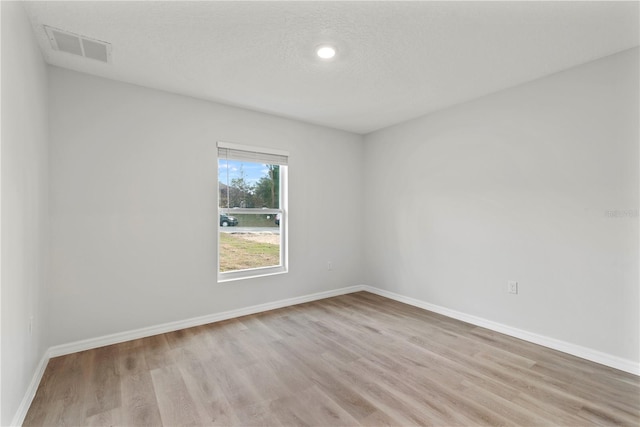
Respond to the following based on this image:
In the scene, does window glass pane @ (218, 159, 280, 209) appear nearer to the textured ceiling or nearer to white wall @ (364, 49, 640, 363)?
the textured ceiling

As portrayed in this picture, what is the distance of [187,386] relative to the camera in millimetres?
2143

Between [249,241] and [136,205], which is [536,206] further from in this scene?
[136,205]

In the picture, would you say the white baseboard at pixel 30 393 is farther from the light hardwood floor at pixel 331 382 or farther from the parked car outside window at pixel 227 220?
the parked car outside window at pixel 227 220

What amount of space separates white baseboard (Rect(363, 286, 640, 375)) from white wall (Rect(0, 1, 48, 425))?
3.74 metres

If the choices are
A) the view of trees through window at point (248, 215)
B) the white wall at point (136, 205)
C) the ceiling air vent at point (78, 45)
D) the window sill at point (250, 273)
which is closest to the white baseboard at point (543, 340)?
the window sill at point (250, 273)

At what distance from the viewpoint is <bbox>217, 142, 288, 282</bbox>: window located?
3561 mm

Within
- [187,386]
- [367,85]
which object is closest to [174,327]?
[187,386]

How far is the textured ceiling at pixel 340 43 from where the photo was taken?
1874mm

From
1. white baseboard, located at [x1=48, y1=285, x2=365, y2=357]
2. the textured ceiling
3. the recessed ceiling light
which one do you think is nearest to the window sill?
white baseboard, located at [x1=48, y1=285, x2=365, y2=357]

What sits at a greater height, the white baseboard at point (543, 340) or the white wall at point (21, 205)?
the white wall at point (21, 205)

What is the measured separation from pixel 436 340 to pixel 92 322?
10.5 feet

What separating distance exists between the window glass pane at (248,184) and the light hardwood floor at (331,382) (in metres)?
1.48

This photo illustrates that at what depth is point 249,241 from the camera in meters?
3.79

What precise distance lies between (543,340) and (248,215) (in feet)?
10.9
